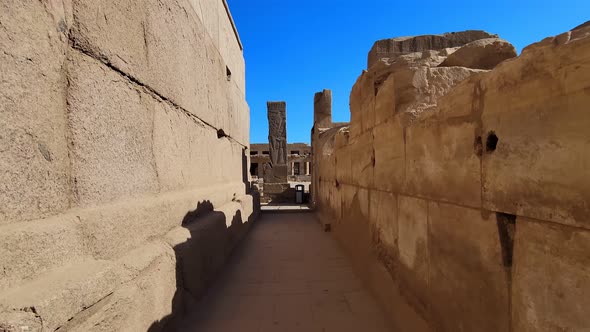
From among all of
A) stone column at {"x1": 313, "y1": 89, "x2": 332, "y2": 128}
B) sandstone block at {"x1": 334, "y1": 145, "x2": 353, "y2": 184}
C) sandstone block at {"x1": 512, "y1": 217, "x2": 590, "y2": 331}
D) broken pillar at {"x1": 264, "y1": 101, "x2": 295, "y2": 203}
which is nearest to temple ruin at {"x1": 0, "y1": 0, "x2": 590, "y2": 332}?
sandstone block at {"x1": 512, "y1": 217, "x2": 590, "y2": 331}

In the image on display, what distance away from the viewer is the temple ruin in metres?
0.99

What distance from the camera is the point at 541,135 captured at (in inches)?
38.9

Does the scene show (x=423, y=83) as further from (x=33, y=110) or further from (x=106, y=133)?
(x=33, y=110)

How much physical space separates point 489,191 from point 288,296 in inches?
79.6

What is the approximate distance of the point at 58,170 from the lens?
1.34 metres

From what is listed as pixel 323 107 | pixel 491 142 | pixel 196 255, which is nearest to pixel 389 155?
pixel 491 142

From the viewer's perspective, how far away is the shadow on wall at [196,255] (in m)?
2.10

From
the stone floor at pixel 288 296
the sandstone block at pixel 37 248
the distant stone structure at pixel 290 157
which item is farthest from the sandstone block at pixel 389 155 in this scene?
the distant stone structure at pixel 290 157

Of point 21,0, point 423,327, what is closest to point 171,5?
point 21,0

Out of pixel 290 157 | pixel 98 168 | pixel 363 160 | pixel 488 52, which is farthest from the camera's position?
pixel 290 157

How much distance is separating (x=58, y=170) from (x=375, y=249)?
96.3 inches

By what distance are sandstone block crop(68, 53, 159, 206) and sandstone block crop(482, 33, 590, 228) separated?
1.90 meters

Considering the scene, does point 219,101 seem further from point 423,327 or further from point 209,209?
point 423,327

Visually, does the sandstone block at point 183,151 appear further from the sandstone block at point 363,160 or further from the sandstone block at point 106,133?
the sandstone block at point 363,160
